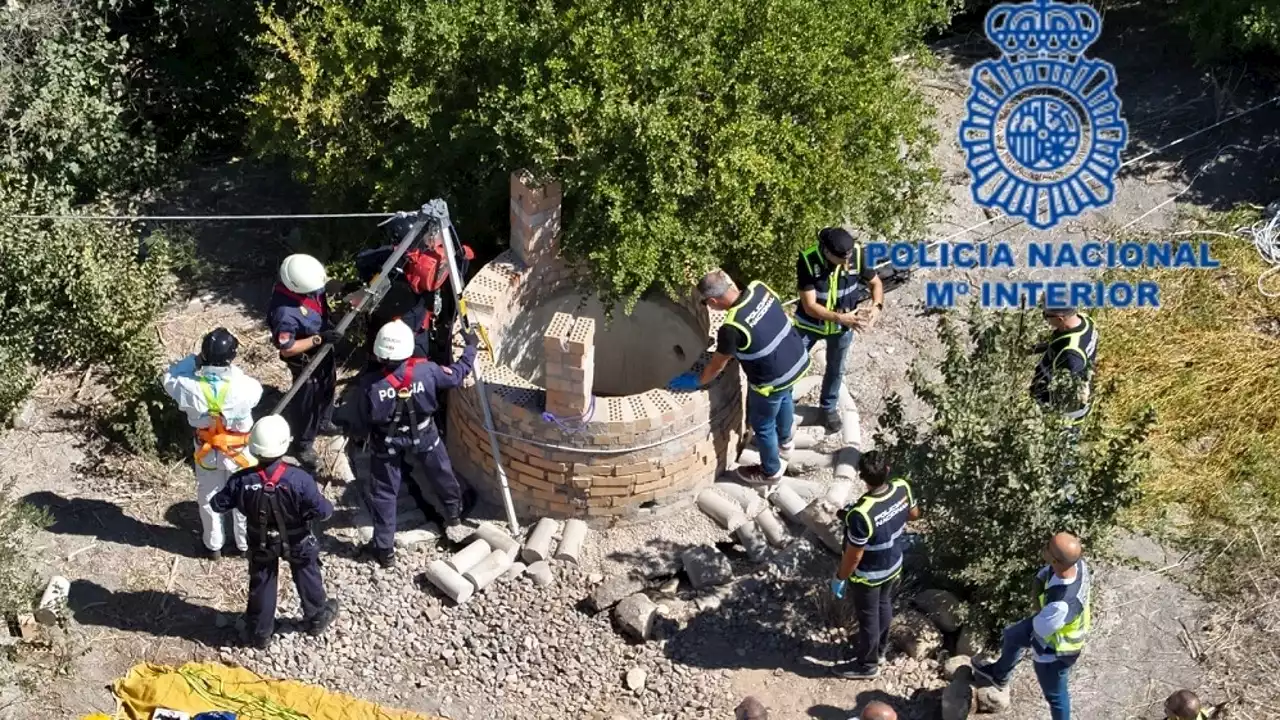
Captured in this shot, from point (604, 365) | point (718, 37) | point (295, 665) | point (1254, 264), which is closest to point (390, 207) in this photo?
point (604, 365)

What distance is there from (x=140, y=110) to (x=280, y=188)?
1.68 metres

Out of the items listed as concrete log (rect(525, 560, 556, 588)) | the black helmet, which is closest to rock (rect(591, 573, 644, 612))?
concrete log (rect(525, 560, 556, 588))

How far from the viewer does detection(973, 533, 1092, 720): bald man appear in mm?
7664

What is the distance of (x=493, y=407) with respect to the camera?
30.9ft

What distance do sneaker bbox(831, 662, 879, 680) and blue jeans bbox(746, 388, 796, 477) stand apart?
1593 millimetres

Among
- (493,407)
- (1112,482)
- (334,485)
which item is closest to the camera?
(1112,482)

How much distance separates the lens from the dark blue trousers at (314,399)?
1005cm

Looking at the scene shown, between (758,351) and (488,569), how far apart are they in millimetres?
2271

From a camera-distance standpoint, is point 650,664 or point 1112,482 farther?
point 650,664

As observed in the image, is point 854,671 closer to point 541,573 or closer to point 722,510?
point 722,510

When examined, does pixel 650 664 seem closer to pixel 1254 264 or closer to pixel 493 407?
pixel 493 407

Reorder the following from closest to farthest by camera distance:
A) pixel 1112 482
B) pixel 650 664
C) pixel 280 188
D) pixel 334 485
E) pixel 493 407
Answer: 1. pixel 1112 482
2. pixel 650 664
3. pixel 493 407
4. pixel 334 485
5. pixel 280 188

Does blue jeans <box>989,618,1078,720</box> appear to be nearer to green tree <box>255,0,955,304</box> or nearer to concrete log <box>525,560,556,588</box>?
concrete log <box>525,560,556,588</box>

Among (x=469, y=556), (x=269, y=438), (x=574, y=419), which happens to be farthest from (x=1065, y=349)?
(x=269, y=438)
